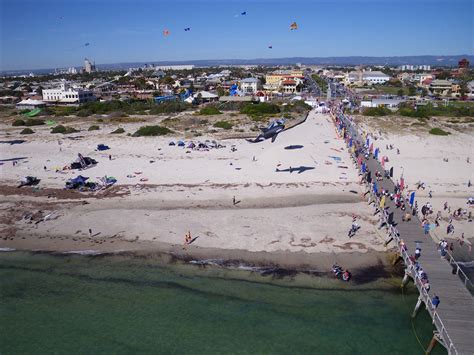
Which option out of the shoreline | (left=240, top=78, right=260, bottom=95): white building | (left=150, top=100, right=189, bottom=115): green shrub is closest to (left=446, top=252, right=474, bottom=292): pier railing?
the shoreline

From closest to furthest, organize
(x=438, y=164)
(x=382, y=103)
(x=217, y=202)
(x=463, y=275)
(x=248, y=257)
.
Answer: (x=463, y=275), (x=248, y=257), (x=217, y=202), (x=438, y=164), (x=382, y=103)

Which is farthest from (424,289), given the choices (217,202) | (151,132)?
(151,132)

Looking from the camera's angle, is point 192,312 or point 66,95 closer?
point 192,312

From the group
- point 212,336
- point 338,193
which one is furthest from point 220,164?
point 212,336

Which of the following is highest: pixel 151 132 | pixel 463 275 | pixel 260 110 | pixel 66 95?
pixel 66 95

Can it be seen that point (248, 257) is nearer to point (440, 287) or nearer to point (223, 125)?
point (440, 287)

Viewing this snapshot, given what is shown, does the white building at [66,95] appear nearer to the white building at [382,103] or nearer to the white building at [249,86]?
the white building at [249,86]

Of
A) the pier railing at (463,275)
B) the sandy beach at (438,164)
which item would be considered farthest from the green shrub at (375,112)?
the pier railing at (463,275)
